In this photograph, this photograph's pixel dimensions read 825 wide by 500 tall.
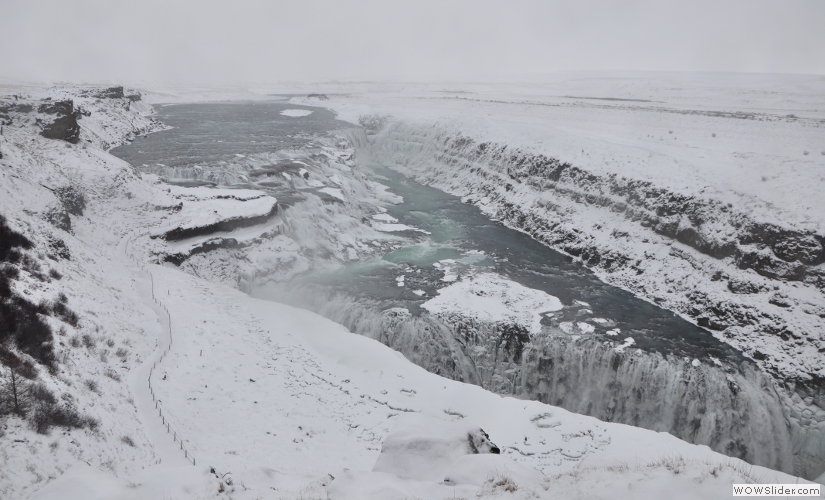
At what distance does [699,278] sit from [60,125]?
138 feet

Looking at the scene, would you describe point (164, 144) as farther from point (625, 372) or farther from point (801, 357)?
point (801, 357)

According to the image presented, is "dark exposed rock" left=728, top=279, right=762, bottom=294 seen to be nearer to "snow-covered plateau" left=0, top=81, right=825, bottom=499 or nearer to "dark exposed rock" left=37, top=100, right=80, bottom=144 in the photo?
"snow-covered plateau" left=0, top=81, right=825, bottom=499

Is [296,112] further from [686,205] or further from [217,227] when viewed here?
[686,205]

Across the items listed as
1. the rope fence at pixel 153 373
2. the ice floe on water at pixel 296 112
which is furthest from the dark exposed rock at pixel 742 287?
the ice floe on water at pixel 296 112

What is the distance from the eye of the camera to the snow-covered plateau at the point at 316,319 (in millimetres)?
9008

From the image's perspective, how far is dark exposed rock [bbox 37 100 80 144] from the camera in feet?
108

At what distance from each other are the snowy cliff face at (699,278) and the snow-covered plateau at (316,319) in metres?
0.14

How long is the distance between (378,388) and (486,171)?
104ft

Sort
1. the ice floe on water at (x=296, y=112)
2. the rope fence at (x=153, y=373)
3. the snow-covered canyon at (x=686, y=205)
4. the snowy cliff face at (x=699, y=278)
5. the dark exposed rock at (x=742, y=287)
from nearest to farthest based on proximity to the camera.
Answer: the rope fence at (x=153, y=373), the snowy cliff face at (x=699, y=278), the snow-covered canyon at (x=686, y=205), the dark exposed rock at (x=742, y=287), the ice floe on water at (x=296, y=112)

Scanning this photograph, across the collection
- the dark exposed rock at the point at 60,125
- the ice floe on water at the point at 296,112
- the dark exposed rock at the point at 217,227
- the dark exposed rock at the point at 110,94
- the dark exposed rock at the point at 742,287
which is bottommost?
the dark exposed rock at the point at 742,287

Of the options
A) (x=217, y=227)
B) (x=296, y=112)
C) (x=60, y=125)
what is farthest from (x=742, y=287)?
(x=296, y=112)

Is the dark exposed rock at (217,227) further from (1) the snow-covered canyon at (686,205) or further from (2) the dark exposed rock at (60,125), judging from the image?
(1) the snow-covered canyon at (686,205)

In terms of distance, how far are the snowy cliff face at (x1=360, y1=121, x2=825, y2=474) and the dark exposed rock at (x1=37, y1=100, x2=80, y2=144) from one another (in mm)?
31578

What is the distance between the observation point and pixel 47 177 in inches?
1038
